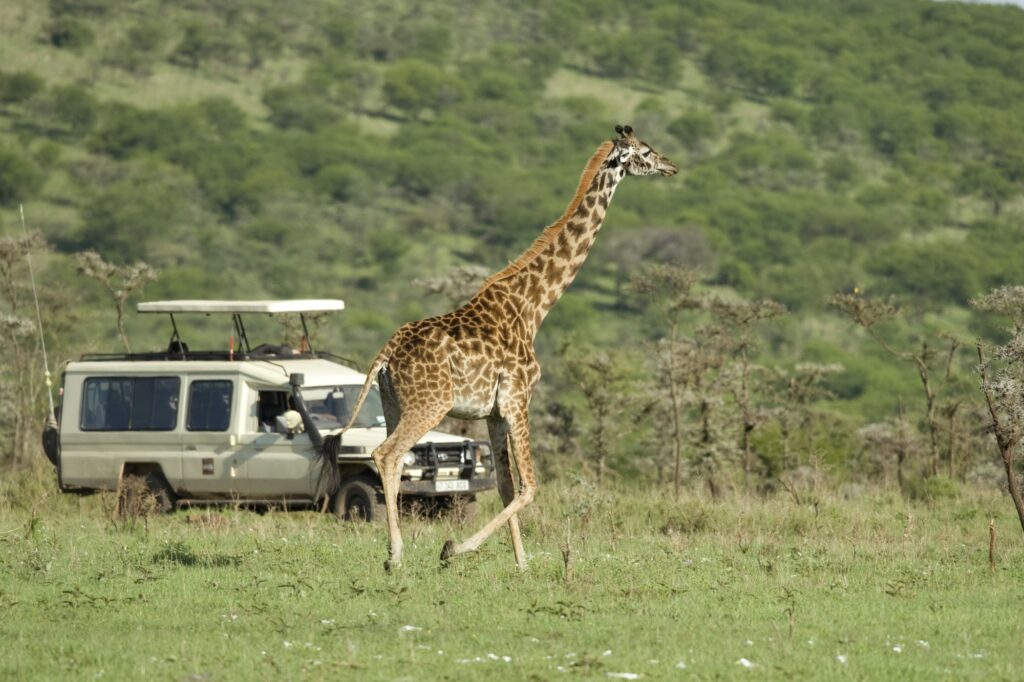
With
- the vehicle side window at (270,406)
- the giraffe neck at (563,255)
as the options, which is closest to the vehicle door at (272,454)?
the vehicle side window at (270,406)

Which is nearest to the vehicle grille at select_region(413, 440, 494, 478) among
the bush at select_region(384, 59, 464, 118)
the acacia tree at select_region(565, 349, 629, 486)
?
the acacia tree at select_region(565, 349, 629, 486)

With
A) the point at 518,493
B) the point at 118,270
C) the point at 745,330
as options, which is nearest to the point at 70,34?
the point at 118,270

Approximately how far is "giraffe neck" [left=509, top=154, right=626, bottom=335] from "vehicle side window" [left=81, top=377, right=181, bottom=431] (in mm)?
5531

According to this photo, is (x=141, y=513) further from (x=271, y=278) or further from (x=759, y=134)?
(x=759, y=134)

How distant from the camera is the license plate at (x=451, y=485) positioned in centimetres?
1733

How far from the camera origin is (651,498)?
1858 centimetres

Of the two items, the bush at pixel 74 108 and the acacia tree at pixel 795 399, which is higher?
the bush at pixel 74 108

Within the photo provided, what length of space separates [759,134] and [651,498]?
104m

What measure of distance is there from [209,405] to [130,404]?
3.40ft

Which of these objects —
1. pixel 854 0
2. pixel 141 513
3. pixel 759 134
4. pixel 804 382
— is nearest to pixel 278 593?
pixel 141 513

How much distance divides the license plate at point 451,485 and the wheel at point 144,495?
3034 mm

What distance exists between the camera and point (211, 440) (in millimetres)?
18125

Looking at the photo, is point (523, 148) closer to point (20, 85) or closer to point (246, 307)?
point (20, 85)

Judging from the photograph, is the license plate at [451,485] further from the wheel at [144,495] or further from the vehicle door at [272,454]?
the wheel at [144,495]
